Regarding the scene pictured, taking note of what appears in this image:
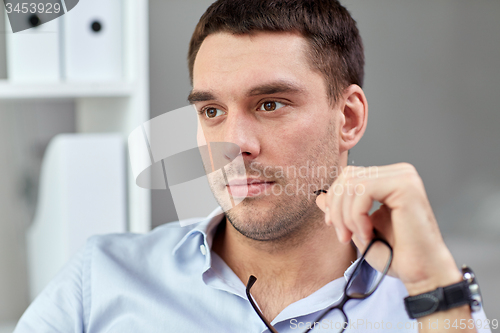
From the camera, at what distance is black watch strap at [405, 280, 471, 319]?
59cm

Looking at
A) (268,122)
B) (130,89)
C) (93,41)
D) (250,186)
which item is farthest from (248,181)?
(93,41)

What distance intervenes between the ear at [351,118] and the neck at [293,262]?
180mm

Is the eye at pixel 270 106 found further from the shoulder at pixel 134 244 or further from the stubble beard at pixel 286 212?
the shoulder at pixel 134 244

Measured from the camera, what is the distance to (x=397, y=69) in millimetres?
1503

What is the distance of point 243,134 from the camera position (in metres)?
0.79

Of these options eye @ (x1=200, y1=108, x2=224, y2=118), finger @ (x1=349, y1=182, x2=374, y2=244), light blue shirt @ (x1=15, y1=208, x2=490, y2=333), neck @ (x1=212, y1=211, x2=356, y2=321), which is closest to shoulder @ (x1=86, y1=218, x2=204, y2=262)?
light blue shirt @ (x1=15, y1=208, x2=490, y2=333)

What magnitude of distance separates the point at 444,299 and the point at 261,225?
0.37 m

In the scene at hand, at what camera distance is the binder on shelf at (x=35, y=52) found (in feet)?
3.69

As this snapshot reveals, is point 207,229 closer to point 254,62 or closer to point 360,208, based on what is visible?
point 254,62

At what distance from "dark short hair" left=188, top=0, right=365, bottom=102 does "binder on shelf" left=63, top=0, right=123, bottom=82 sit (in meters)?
0.31

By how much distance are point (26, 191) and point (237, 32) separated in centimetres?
89

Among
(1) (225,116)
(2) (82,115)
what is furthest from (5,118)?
(1) (225,116)

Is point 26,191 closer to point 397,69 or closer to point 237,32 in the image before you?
point 237,32

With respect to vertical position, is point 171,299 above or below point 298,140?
below
